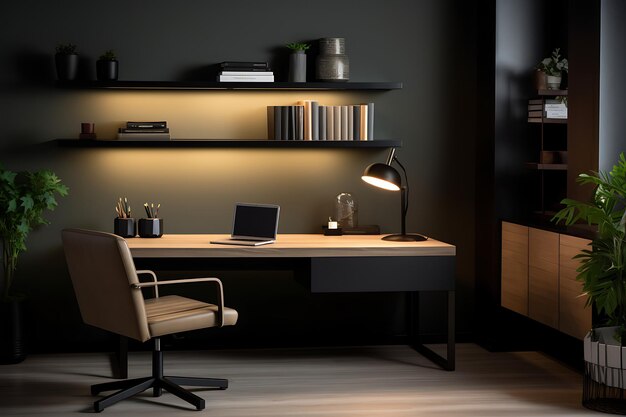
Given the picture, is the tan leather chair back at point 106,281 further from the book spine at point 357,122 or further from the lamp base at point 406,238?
the book spine at point 357,122

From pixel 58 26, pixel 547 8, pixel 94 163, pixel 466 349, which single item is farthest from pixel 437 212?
pixel 58 26

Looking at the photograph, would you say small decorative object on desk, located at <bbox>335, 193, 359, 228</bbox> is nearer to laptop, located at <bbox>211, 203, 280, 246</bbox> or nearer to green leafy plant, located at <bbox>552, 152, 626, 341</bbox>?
laptop, located at <bbox>211, 203, 280, 246</bbox>

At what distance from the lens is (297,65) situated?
550cm

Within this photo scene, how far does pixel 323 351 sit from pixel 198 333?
2.66 ft

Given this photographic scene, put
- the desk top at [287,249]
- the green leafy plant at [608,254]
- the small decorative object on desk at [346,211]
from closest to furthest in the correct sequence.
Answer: the green leafy plant at [608,254], the desk top at [287,249], the small decorative object on desk at [346,211]

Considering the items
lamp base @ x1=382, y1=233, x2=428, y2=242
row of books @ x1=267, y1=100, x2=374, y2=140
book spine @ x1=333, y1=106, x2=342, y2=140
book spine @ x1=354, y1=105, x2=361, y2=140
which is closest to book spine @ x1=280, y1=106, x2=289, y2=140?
row of books @ x1=267, y1=100, x2=374, y2=140

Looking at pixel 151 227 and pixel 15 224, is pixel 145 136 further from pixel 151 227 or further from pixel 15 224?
pixel 15 224

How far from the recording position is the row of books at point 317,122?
17.9ft

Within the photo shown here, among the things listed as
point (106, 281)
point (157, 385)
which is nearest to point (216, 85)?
point (106, 281)

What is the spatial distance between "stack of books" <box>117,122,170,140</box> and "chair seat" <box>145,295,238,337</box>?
3.95ft

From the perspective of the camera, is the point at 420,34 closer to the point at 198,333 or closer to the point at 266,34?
Answer: the point at 266,34

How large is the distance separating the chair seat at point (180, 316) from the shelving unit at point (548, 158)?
85.9 inches

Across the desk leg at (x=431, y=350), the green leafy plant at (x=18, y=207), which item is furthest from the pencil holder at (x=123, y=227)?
the desk leg at (x=431, y=350)

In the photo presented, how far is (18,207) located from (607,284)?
3.30 m
